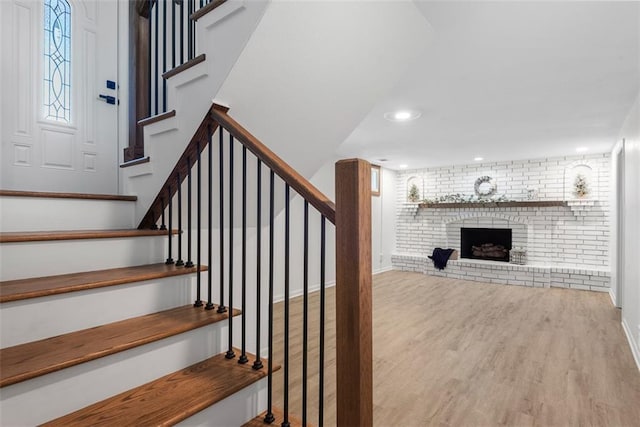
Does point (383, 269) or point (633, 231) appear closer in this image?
point (633, 231)

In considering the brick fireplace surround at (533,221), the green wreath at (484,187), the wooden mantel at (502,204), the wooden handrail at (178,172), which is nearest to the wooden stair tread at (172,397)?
the wooden handrail at (178,172)

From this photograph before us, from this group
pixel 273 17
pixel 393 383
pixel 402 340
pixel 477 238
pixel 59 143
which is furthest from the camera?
pixel 477 238

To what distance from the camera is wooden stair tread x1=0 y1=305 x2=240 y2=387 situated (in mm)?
966

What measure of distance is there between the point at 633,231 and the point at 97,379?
408 cm

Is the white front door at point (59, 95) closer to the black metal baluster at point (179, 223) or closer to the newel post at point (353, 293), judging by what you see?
the black metal baluster at point (179, 223)

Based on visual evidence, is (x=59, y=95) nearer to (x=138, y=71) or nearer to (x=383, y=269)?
(x=138, y=71)

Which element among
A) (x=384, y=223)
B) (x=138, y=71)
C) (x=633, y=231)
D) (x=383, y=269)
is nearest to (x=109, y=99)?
(x=138, y=71)

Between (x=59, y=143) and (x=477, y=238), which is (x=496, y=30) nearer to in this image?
(x=59, y=143)

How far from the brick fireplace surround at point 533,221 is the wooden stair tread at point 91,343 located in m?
5.94

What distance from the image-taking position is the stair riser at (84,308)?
1108 mm

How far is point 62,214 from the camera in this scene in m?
1.73

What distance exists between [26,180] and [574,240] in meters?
7.44

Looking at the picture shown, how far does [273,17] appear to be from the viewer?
128 cm

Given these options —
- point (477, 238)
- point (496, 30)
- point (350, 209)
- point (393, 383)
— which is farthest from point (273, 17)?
point (477, 238)
